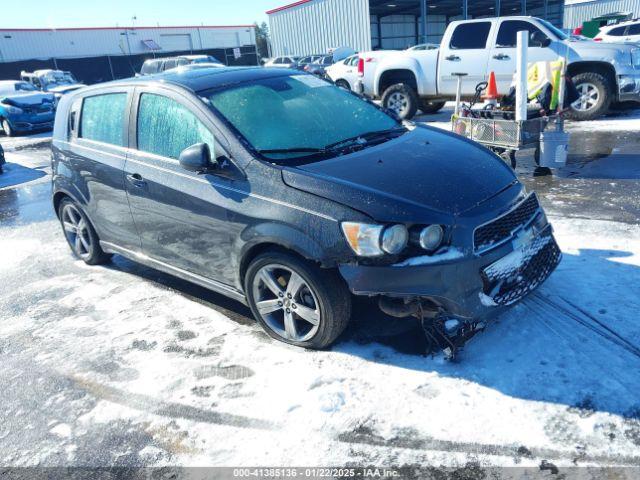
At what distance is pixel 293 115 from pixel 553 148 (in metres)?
4.13

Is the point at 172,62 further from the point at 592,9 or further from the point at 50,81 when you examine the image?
the point at 592,9

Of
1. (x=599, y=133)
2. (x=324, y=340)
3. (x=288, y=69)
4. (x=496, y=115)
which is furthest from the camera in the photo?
(x=599, y=133)

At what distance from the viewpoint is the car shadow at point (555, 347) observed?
2785mm

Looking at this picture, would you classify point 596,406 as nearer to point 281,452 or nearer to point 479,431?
point 479,431

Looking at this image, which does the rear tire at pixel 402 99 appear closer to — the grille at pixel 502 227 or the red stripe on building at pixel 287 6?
the grille at pixel 502 227

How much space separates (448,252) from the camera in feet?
9.29

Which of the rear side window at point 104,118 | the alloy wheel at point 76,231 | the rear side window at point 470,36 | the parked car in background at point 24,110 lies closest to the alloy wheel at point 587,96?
the rear side window at point 470,36

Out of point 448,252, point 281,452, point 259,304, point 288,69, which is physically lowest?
point 281,452

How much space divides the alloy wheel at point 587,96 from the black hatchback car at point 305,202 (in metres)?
7.44

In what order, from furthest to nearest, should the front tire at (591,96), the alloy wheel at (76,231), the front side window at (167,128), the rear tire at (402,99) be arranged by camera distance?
the rear tire at (402,99)
the front tire at (591,96)
the alloy wheel at (76,231)
the front side window at (167,128)

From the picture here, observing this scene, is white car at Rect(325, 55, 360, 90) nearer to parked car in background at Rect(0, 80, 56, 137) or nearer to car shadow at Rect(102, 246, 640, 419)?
parked car in background at Rect(0, 80, 56, 137)

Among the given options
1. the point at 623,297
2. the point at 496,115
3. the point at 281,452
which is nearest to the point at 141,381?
the point at 281,452

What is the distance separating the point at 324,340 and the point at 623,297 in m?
2.11

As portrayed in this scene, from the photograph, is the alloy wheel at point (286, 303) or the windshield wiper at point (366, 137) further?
the windshield wiper at point (366, 137)
